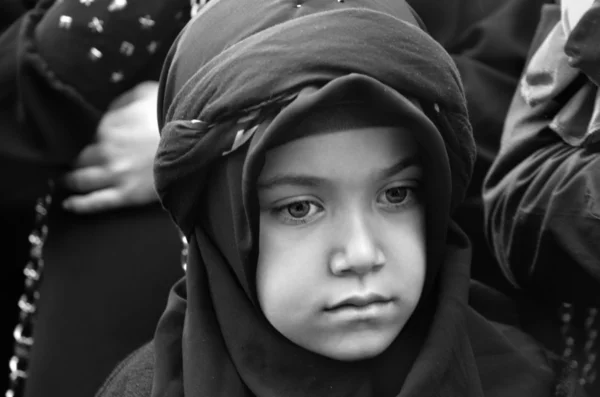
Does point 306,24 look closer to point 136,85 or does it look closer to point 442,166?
point 442,166

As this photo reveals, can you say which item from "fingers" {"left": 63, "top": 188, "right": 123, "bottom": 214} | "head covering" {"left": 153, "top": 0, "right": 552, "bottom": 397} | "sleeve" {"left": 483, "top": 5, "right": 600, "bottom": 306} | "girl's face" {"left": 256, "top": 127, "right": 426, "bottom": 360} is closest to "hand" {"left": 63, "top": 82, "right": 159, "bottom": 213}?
"fingers" {"left": 63, "top": 188, "right": 123, "bottom": 214}

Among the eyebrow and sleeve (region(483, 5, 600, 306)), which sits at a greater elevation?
the eyebrow

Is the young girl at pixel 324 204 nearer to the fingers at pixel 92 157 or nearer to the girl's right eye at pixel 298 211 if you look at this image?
the girl's right eye at pixel 298 211

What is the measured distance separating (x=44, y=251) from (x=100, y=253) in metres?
0.14

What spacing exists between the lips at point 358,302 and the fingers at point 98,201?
637 millimetres

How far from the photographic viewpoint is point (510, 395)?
1.33 metres

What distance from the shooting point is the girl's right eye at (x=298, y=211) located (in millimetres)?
1223

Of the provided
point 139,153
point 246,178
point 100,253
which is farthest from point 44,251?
point 246,178

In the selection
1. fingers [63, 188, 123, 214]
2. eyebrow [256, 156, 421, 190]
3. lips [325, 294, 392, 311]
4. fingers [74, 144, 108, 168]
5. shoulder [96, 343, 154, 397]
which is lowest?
shoulder [96, 343, 154, 397]

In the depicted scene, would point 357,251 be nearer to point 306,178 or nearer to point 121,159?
point 306,178

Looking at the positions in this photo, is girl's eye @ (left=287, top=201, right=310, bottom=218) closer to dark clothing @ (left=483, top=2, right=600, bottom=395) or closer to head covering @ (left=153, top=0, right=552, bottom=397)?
head covering @ (left=153, top=0, right=552, bottom=397)

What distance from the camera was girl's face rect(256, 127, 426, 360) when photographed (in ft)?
3.92

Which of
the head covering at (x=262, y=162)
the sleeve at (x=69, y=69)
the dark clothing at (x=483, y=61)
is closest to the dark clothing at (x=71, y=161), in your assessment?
the sleeve at (x=69, y=69)

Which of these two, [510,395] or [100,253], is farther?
[100,253]
